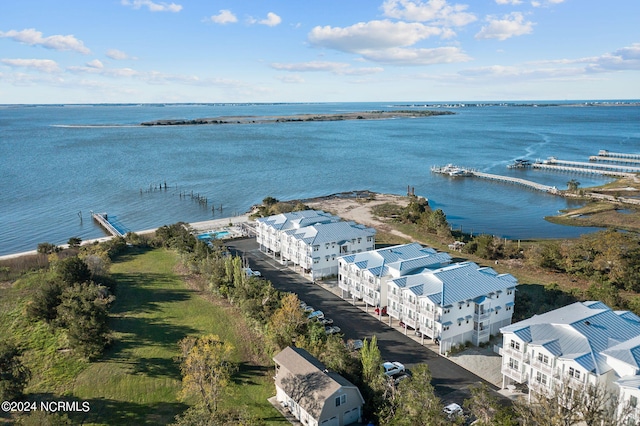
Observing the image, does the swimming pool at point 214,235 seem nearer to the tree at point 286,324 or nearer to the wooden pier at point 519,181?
the tree at point 286,324

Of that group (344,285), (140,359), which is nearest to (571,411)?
(344,285)

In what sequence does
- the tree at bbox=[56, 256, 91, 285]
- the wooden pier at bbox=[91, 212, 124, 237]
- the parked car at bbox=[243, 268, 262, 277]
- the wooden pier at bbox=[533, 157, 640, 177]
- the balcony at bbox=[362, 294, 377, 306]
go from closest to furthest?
the balcony at bbox=[362, 294, 377, 306] < the tree at bbox=[56, 256, 91, 285] < the parked car at bbox=[243, 268, 262, 277] < the wooden pier at bbox=[91, 212, 124, 237] < the wooden pier at bbox=[533, 157, 640, 177]

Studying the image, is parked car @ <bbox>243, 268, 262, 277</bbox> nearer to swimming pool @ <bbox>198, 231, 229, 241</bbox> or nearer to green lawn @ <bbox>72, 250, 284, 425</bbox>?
green lawn @ <bbox>72, 250, 284, 425</bbox>

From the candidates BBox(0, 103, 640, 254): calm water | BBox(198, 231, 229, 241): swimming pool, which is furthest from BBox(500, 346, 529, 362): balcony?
BBox(0, 103, 640, 254): calm water

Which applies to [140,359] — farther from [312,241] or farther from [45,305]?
[312,241]

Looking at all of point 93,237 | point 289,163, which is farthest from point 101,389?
point 289,163

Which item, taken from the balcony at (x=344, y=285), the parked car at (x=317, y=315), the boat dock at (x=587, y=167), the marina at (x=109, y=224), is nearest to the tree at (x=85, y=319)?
the parked car at (x=317, y=315)
